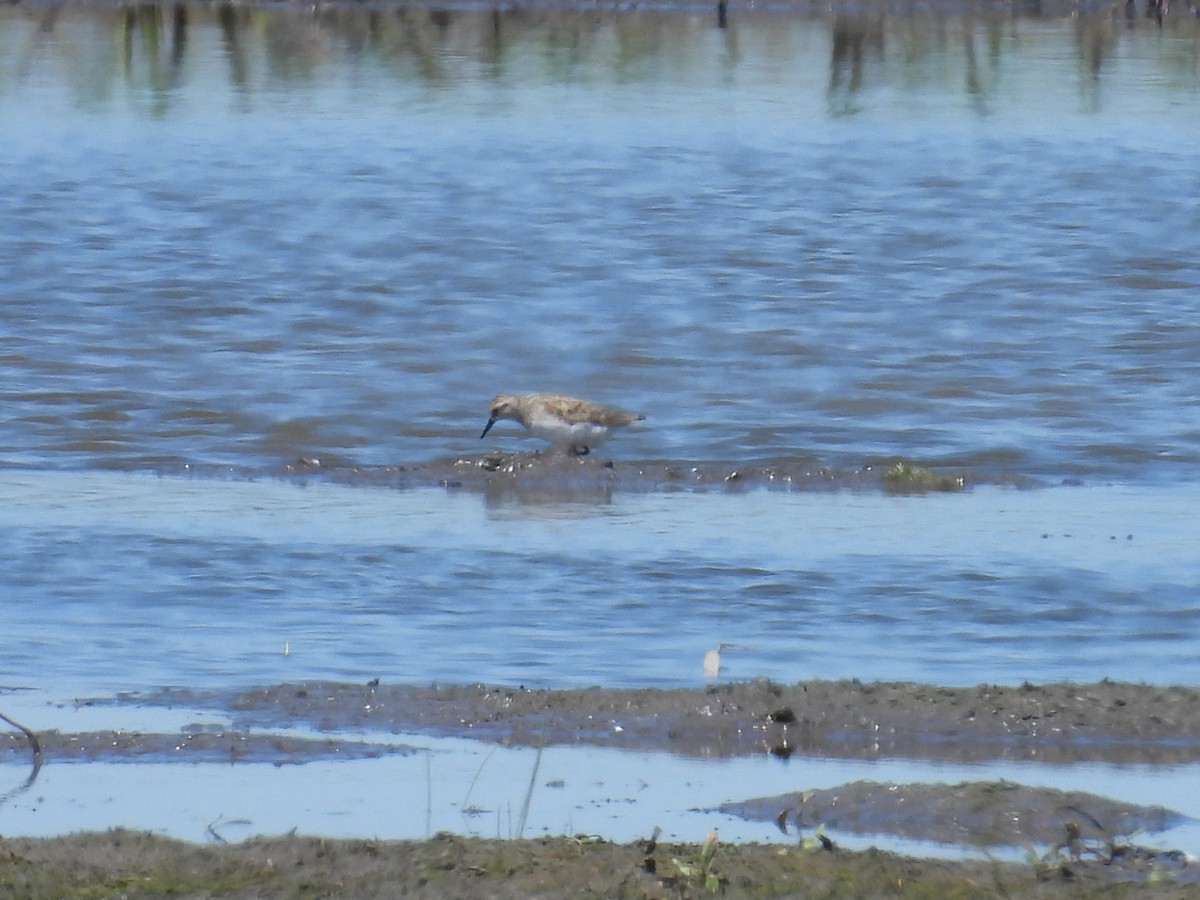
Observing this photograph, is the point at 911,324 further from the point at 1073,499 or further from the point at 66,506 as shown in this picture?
the point at 66,506

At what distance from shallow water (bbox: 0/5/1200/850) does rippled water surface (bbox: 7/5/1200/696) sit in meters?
0.04

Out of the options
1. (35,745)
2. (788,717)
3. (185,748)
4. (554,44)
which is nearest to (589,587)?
(788,717)

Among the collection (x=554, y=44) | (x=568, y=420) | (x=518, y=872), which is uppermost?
(x=554, y=44)

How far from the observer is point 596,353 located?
568 inches

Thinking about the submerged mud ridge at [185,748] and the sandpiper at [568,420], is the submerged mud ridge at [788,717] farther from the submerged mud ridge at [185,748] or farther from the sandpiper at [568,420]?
the sandpiper at [568,420]

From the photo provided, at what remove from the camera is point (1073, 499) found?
34.2 ft

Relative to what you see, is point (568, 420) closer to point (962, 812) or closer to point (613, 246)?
point (962, 812)

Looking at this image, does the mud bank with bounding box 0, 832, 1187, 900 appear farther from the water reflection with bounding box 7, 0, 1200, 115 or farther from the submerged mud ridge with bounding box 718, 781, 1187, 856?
the water reflection with bounding box 7, 0, 1200, 115

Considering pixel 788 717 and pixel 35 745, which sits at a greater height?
pixel 35 745

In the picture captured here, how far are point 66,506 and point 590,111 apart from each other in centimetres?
1602

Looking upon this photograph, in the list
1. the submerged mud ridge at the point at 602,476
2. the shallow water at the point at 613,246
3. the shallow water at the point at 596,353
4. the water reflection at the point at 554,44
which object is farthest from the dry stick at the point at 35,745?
the water reflection at the point at 554,44

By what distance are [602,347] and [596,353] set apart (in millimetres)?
143

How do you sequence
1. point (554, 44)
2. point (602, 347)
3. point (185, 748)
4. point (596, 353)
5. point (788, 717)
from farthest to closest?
point (554, 44), point (602, 347), point (596, 353), point (788, 717), point (185, 748)

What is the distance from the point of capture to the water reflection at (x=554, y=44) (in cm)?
2828
